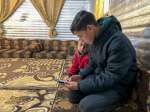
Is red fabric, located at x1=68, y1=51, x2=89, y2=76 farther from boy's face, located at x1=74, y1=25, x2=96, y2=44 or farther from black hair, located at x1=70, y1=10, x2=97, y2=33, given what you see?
black hair, located at x1=70, y1=10, x2=97, y2=33

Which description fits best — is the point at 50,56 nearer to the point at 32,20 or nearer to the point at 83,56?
the point at 32,20

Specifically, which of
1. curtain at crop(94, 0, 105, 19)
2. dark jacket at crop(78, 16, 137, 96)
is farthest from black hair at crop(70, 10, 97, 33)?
curtain at crop(94, 0, 105, 19)

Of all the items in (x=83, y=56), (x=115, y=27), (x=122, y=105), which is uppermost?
(x=115, y=27)

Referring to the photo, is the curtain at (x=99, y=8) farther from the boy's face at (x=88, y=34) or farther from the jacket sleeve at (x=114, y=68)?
the jacket sleeve at (x=114, y=68)

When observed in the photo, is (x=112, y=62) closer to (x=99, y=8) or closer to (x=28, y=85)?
(x=28, y=85)

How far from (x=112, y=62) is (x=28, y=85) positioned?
2.45 metres

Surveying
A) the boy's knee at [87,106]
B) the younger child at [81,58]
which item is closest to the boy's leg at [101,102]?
the boy's knee at [87,106]

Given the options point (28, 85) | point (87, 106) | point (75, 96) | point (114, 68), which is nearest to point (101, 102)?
point (87, 106)

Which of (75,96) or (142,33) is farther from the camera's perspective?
(142,33)

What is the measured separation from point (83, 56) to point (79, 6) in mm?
4995

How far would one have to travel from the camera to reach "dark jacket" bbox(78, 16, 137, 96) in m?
1.87

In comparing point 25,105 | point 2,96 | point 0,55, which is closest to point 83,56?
point 25,105

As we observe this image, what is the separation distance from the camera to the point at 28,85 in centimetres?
406

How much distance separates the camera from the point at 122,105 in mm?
1972
